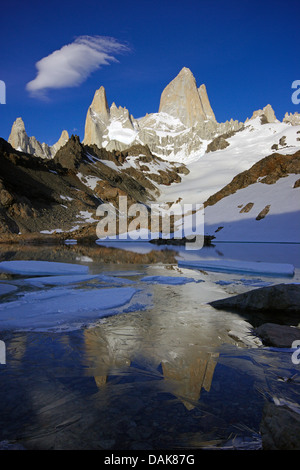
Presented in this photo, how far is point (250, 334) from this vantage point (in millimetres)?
6750

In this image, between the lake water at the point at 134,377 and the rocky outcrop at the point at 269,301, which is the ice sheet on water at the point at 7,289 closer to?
the lake water at the point at 134,377

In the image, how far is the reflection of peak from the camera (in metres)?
3.98

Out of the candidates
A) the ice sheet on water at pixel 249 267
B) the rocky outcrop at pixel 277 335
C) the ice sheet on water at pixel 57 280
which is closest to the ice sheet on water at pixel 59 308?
the ice sheet on water at pixel 57 280

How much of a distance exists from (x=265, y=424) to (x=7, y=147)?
9512 centimetres

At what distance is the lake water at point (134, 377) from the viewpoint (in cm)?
314

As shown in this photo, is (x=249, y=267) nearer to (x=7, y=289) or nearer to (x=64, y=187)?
(x=7, y=289)

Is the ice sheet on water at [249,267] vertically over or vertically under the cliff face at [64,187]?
under

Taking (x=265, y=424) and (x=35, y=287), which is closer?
(x=265, y=424)

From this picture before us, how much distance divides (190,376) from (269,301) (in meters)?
5.48

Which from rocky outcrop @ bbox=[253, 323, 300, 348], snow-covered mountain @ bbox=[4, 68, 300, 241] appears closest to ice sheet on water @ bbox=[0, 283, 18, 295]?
rocky outcrop @ bbox=[253, 323, 300, 348]

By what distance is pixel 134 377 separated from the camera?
4527 mm

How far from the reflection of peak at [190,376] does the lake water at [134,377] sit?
2cm
